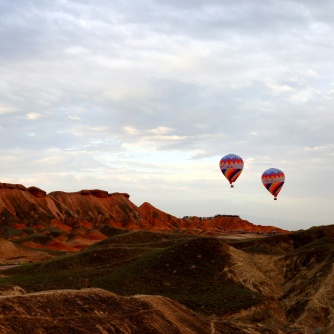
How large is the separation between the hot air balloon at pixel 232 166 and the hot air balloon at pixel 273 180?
643 cm

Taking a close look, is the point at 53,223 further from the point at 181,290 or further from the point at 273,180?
the point at 181,290

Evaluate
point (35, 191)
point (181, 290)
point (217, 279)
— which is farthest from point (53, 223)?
point (181, 290)

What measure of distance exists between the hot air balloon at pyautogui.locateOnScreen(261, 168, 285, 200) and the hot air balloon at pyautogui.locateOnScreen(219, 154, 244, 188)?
6.43m

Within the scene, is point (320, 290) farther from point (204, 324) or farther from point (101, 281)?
point (101, 281)

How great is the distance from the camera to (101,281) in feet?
173

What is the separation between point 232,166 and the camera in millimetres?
95188

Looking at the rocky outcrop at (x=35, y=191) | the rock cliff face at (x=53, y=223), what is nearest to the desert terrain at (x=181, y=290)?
the rock cliff face at (x=53, y=223)

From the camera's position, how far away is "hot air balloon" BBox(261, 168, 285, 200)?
98125 millimetres

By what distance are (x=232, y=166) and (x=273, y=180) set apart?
9.36 metres

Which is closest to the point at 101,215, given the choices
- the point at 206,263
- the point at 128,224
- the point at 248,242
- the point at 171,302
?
the point at 128,224

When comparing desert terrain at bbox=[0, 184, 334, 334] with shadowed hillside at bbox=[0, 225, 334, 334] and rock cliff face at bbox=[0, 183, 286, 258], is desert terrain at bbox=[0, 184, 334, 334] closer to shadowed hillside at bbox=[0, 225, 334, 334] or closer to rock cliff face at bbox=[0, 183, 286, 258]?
shadowed hillside at bbox=[0, 225, 334, 334]

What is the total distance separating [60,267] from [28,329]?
36.6 metres

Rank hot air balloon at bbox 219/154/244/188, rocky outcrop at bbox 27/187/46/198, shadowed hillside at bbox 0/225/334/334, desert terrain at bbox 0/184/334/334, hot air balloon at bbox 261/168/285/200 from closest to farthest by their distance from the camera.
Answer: desert terrain at bbox 0/184/334/334, shadowed hillside at bbox 0/225/334/334, hot air balloon at bbox 219/154/244/188, hot air balloon at bbox 261/168/285/200, rocky outcrop at bbox 27/187/46/198

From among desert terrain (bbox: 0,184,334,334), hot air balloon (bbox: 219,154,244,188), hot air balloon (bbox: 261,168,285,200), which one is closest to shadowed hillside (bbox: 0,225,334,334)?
desert terrain (bbox: 0,184,334,334)
